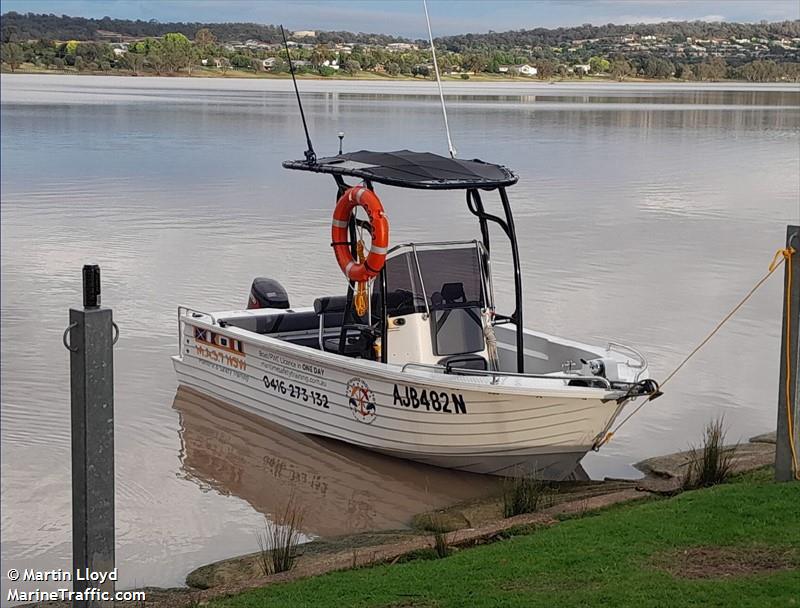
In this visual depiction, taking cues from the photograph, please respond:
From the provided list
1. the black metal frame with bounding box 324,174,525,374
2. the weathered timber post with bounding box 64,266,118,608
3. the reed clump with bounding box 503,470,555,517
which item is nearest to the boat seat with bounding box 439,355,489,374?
the black metal frame with bounding box 324,174,525,374

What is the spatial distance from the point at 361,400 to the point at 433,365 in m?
0.89

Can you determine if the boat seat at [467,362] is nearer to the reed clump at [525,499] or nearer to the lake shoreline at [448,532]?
the lake shoreline at [448,532]

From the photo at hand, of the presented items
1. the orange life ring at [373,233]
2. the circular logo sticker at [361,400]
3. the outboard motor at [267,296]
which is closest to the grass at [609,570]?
the circular logo sticker at [361,400]

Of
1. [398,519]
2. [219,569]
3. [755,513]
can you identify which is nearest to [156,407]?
[398,519]

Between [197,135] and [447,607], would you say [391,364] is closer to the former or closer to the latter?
[447,607]

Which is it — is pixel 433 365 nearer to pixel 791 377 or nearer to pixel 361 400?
pixel 361 400

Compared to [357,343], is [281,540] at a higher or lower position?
lower

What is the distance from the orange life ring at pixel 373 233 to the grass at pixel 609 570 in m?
3.61

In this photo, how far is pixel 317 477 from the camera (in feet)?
36.7

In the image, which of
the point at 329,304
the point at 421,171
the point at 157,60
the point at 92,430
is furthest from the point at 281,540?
the point at 157,60

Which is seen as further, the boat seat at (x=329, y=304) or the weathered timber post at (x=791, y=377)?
the boat seat at (x=329, y=304)

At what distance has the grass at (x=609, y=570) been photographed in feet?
20.4

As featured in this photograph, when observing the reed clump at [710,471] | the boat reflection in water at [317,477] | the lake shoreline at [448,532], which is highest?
the reed clump at [710,471]

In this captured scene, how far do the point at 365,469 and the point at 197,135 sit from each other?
41.9m
